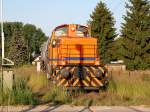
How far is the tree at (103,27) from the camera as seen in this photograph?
2332 inches

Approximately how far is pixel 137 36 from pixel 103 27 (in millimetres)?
8672

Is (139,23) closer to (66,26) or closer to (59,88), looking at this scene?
(66,26)

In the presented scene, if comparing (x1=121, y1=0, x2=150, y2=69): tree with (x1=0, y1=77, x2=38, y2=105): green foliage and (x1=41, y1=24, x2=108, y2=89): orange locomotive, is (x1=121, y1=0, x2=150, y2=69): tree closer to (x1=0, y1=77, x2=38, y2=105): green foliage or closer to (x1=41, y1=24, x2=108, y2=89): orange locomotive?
(x1=41, y1=24, x2=108, y2=89): orange locomotive

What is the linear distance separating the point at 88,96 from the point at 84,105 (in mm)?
2286

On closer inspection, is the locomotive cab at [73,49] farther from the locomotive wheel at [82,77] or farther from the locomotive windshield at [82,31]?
the locomotive wheel at [82,77]

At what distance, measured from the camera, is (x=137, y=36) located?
53188mm

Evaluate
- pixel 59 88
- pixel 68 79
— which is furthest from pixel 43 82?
pixel 59 88

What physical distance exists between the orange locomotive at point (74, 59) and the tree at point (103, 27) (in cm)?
3722

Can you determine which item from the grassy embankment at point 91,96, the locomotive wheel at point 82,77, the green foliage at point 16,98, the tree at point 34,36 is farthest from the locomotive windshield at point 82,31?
the tree at point 34,36

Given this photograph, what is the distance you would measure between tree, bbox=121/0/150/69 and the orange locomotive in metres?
32.3

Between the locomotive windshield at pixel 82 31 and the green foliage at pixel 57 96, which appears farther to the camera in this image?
the locomotive windshield at pixel 82 31

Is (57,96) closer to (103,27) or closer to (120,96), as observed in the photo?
(120,96)

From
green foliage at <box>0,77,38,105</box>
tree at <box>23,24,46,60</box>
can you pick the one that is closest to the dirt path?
green foliage at <box>0,77,38,105</box>

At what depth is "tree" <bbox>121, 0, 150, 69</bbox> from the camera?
52906 millimetres
